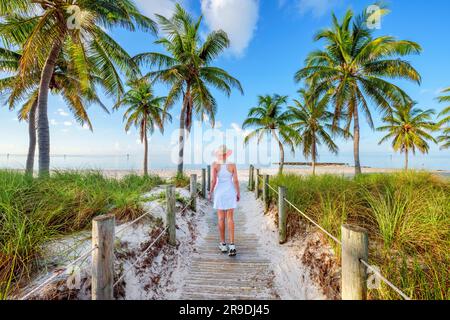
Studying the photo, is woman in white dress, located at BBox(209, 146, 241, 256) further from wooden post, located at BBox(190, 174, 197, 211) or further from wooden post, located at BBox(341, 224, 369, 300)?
wooden post, located at BBox(190, 174, 197, 211)

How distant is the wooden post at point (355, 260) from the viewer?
1.78 meters

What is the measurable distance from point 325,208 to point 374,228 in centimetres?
82

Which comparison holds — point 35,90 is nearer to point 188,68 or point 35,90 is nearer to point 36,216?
point 188,68

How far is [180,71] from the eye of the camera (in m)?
10.7

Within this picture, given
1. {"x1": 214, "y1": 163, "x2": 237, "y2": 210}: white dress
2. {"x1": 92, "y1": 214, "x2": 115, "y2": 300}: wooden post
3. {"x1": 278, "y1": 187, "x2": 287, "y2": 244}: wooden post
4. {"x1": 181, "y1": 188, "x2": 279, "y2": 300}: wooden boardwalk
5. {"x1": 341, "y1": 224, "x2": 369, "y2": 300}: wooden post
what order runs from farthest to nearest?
{"x1": 278, "y1": 187, "x2": 287, "y2": 244}: wooden post → {"x1": 214, "y1": 163, "x2": 237, "y2": 210}: white dress → {"x1": 181, "y1": 188, "x2": 279, "y2": 300}: wooden boardwalk → {"x1": 92, "y1": 214, "x2": 115, "y2": 300}: wooden post → {"x1": 341, "y1": 224, "x2": 369, "y2": 300}: wooden post

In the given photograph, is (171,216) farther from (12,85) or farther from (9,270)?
(12,85)

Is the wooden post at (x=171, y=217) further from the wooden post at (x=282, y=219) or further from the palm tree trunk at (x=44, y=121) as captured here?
the palm tree trunk at (x=44, y=121)

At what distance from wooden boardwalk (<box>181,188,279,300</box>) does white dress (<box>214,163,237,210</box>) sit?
1.02 m

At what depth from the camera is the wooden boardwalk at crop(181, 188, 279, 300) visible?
9.70 feet

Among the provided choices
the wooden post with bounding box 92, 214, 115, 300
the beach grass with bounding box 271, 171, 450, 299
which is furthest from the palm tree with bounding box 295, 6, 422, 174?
the wooden post with bounding box 92, 214, 115, 300

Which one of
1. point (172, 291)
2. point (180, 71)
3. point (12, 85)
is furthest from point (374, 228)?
point (12, 85)

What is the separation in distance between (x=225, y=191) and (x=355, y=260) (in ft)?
7.40

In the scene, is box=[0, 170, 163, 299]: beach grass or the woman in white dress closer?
box=[0, 170, 163, 299]: beach grass

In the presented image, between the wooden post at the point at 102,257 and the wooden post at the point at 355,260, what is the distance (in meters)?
2.27
